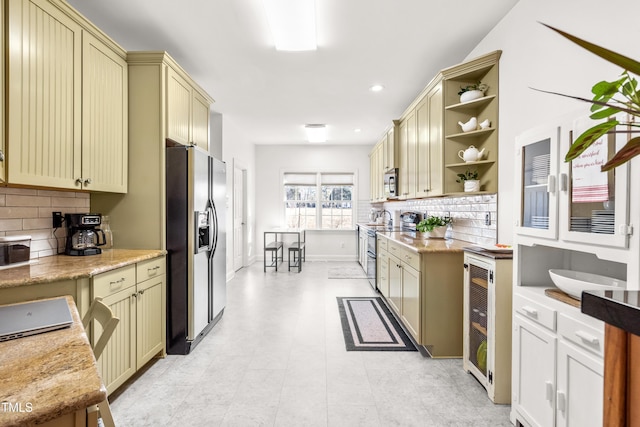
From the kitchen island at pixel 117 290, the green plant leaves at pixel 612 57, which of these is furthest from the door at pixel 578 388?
the kitchen island at pixel 117 290

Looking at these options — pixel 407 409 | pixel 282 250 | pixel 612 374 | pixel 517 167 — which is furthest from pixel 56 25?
pixel 282 250

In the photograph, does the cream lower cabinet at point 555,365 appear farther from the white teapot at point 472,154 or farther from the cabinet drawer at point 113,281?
the cabinet drawer at point 113,281

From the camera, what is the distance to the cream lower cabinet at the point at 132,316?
78.3 inches

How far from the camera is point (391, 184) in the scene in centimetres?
498

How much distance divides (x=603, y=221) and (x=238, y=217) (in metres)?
5.71

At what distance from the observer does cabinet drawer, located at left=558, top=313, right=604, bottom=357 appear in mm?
1234

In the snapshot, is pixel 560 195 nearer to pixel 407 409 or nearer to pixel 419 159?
pixel 407 409

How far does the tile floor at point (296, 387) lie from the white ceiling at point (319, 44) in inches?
110

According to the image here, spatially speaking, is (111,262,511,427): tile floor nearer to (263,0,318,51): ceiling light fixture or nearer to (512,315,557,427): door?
(512,315,557,427): door

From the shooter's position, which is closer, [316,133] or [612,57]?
[612,57]

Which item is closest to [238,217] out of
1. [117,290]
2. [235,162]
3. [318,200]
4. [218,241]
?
[235,162]

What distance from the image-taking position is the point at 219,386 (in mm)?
2256

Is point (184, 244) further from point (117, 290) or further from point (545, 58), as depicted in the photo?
point (545, 58)

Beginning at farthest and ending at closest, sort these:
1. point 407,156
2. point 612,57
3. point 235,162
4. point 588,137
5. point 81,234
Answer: point 235,162 < point 407,156 < point 81,234 < point 588,137 < point 612,57
